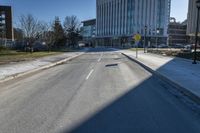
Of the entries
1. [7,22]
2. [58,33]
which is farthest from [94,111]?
[7,22]

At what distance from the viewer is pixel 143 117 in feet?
22.6

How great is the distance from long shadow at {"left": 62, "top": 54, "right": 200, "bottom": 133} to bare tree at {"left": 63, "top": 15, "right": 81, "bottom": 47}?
77.0 m

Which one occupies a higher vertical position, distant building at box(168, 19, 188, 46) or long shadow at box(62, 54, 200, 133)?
distant building at box(168, 19, 188, 46)

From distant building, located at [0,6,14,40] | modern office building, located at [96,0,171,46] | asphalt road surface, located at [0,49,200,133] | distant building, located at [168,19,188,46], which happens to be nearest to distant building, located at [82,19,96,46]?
modern office building, located at [96,0,171,46]

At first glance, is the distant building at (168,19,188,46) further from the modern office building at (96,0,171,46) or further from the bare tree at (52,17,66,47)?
the bare tree at (52,17,66,47)

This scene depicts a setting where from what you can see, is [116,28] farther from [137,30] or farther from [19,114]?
[19,114]

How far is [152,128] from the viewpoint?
6.02 metres

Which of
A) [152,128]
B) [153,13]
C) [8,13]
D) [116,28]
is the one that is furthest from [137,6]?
[152,128]

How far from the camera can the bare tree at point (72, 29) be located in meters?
85.3

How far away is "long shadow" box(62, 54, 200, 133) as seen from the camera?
19.5ft

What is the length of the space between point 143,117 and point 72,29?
80981mm

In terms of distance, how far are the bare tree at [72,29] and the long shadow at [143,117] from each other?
3033 inches

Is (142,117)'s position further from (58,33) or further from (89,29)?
(89,29)

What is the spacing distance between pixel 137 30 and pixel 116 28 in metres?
14.5
